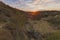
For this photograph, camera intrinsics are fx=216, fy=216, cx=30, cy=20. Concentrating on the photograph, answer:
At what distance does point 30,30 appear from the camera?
21.3 m

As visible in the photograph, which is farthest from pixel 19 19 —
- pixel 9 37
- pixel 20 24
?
pixel 9 37

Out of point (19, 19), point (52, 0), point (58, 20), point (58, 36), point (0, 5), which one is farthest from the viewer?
point (0, 5)

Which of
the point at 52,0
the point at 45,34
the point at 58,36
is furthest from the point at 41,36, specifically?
the point at 52,0

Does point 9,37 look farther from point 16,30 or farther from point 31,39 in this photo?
point 31,39

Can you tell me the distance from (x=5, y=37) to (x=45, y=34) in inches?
233

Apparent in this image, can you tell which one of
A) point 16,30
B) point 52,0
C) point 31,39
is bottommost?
point 31,39

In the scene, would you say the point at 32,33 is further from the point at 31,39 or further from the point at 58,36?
the point at 58,36

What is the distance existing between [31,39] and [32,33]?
80.4 inches

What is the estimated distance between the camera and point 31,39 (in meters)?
18.9

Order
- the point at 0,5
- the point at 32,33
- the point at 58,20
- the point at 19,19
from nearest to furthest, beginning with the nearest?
the point at 19,19
the point at 32,33
the point at 58,20
the point at 0,5

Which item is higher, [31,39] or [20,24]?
[20,24]

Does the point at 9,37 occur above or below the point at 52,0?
below

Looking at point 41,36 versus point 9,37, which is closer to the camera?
point 9,37

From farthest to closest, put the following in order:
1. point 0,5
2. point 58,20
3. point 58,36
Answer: point 0,5
point 58,20
point 58,36
